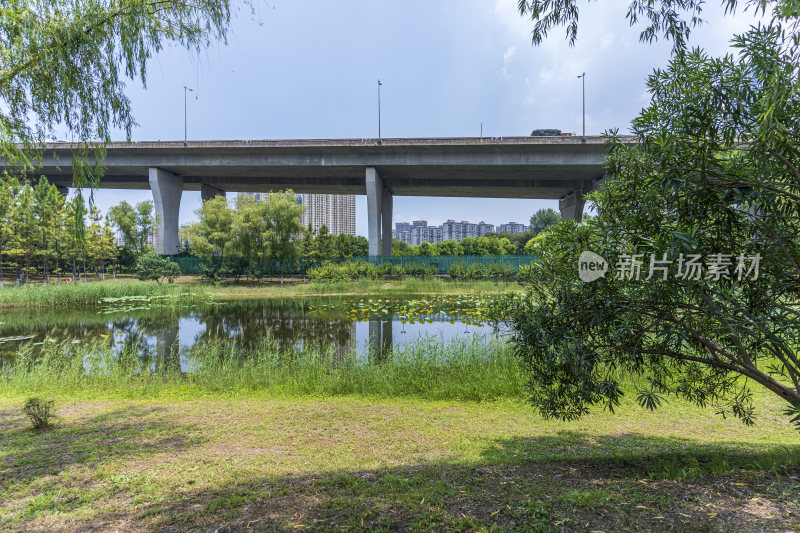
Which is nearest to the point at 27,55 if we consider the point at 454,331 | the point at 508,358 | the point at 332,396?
the point at 332,396

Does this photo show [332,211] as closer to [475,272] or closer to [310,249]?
[310,249]

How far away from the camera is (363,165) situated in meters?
29.9

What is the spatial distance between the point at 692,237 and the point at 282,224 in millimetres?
26553

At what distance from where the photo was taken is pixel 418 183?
36.2 m

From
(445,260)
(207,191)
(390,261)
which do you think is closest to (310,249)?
(390,261)

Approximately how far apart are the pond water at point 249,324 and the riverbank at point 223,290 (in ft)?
4.60

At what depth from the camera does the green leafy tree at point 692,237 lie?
8.61 feet

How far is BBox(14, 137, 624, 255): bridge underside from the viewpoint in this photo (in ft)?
89.9

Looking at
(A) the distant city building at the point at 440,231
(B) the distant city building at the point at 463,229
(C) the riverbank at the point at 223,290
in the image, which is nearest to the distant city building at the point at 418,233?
(A) the distant city building at the point at 440,231

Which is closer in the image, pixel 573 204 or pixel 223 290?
pixel 223 290

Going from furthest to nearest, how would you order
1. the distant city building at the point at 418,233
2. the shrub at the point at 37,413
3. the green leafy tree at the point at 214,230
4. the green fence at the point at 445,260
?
the distant city building at the point at 418,233 → the green fence at the point at 445,260 → the green leafy tree at the point at 214,230 → the shrub at the point at 37,413

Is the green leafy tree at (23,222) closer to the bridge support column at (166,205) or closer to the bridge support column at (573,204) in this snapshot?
the bridge support column at (166,205)

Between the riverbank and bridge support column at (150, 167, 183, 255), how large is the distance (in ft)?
30.0

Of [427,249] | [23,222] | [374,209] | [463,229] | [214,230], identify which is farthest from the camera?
[463,229]
